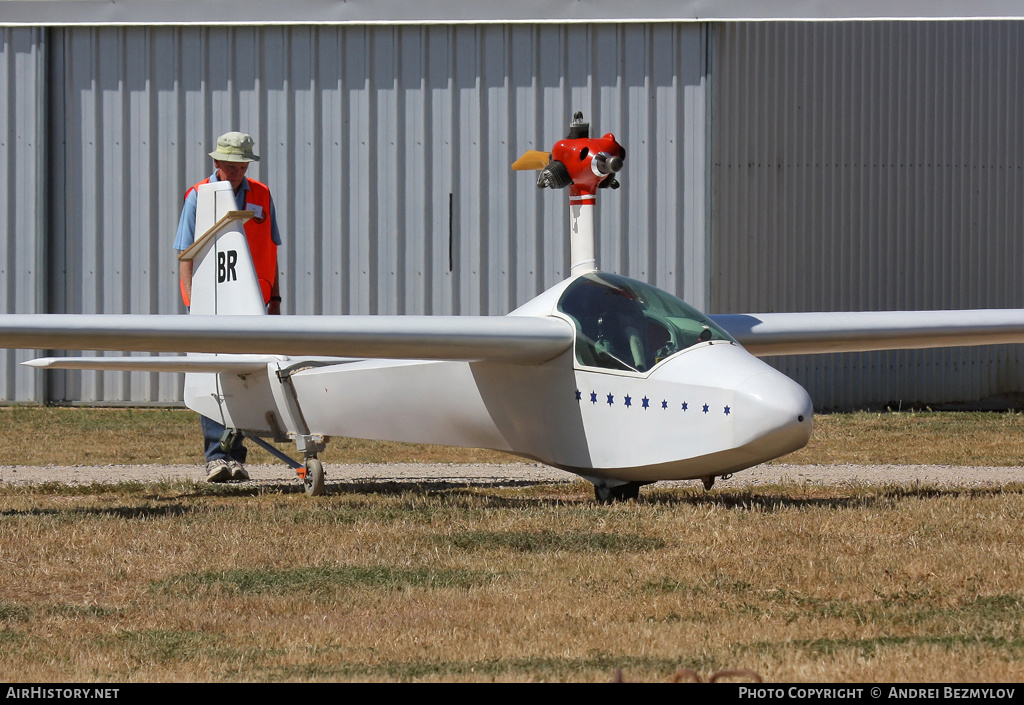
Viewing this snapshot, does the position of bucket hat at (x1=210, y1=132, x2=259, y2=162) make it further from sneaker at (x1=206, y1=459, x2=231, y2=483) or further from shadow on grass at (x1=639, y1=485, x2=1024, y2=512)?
shadow on grass at (x1=639, y1=485, x2=1024, y2=512)

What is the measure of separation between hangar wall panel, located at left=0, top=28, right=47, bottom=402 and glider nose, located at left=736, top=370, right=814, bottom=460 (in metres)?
12.6

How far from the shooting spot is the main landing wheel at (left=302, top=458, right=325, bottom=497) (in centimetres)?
920

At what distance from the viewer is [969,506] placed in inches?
308

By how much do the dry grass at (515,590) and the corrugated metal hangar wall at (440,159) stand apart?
8.95 m

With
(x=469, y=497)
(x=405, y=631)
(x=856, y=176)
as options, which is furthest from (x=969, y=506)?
(x=856, y=176)

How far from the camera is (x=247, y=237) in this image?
1082 cm

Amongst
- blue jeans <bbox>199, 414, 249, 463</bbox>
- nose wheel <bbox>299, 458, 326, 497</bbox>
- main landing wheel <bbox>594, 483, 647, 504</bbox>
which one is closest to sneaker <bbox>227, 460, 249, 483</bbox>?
blue jeans <bbox>199, 414, 249, 463</bbox>

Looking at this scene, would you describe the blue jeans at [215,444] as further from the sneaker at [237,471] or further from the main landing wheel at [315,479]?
the main landing wheel at [315,479]

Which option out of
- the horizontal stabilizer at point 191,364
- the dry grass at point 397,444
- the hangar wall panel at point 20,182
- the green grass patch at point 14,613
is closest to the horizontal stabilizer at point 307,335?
the horizontal stabilizer at point 191,364

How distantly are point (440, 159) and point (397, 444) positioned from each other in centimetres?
452

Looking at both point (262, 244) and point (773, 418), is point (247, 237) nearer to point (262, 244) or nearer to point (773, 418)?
point (262, 244)

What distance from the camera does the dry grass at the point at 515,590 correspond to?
14.5 ft

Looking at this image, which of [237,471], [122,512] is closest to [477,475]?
[237,471]
